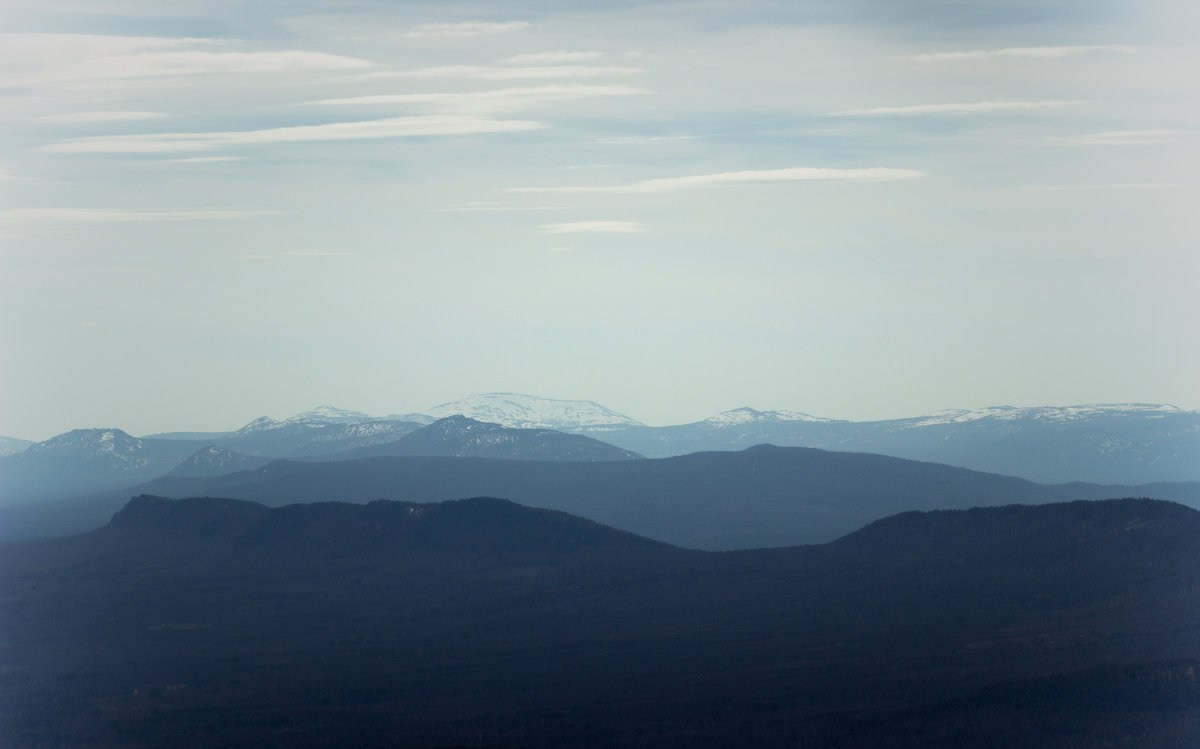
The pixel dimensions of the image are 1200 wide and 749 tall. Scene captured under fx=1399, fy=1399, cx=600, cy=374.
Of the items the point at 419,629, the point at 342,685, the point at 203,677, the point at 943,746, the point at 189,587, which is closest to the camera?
the point at 943,746

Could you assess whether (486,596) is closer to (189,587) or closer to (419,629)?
(419,629)

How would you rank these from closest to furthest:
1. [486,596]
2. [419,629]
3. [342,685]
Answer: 1. [342,685]
2. [419,629]
3. [486,596]

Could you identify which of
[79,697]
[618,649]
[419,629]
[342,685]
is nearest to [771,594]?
[618,649]

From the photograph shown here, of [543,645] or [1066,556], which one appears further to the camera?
[1066,556]

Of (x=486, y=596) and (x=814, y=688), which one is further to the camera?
(x=486, y=596)

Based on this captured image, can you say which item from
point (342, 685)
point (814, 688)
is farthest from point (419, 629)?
point (814, 688)

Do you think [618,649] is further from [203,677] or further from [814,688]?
[203,677]
